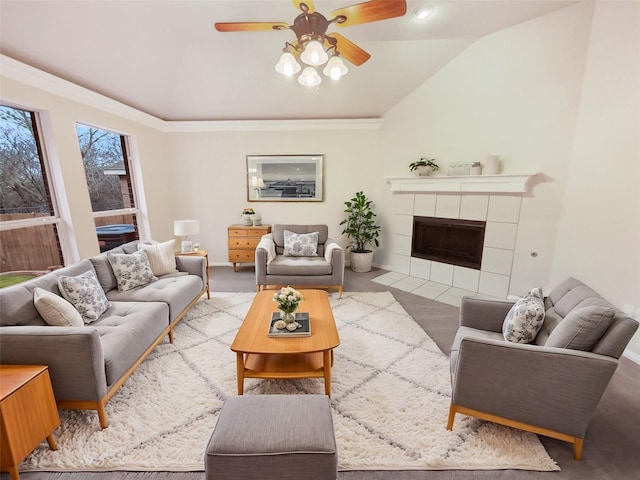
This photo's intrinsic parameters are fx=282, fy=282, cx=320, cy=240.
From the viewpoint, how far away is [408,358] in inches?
97.3

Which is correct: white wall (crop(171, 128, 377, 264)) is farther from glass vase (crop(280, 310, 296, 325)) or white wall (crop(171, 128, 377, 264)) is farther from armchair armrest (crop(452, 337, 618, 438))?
armchair armrest (crop(452, 337, 618, 438))

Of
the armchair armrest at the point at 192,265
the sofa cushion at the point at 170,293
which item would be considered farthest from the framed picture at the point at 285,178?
the sofa cushion at the point at 170,293

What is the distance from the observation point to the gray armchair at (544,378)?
1.43 meters

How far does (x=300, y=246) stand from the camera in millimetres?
4203

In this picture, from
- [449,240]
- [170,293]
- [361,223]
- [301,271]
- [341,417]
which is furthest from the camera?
[361,223]

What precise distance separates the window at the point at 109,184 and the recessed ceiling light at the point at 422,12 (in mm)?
3903

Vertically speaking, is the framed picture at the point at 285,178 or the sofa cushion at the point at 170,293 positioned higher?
the framed picture at the point at 285,178

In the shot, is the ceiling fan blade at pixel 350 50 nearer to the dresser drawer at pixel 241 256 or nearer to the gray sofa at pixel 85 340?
the gray sofa at pixel 85 340

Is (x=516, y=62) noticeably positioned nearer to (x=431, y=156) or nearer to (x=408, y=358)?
(x=431, y=156)

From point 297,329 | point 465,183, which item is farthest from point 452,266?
point 297,329

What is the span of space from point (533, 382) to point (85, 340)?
2517 mm

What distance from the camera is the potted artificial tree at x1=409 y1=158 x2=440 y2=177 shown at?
168 inches

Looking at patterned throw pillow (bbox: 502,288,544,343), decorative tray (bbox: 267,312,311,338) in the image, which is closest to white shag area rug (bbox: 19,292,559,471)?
decorative tray (bbox: 267,312,311,338)

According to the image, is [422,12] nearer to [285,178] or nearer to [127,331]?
[285,178]
